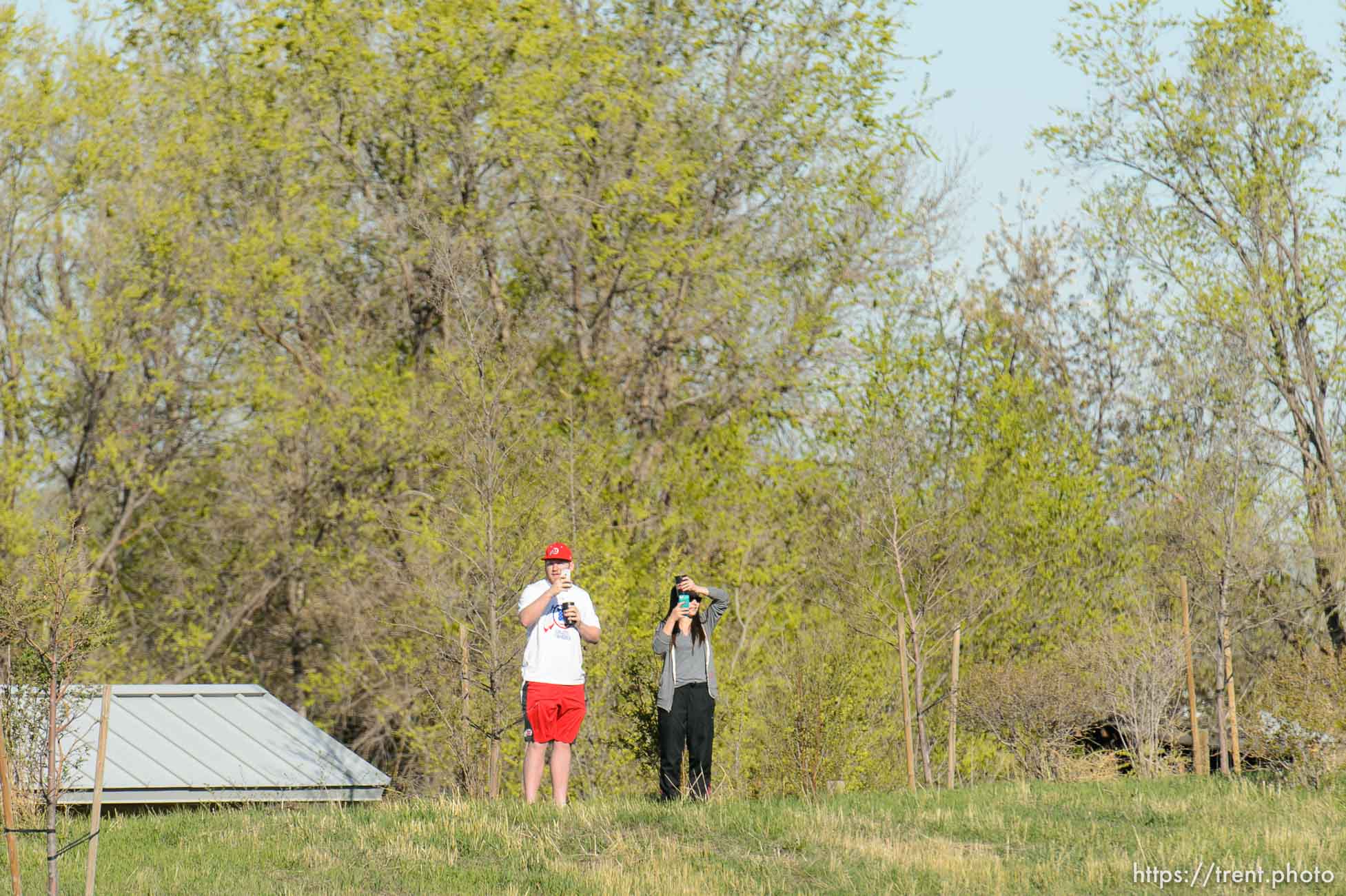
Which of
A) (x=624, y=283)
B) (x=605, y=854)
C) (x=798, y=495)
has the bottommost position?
(x=605, y=854)

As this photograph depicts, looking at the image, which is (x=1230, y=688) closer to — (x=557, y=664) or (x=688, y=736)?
(x=688, y=736)

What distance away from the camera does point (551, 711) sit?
920 cm

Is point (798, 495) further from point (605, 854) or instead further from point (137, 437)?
point (605, 854)

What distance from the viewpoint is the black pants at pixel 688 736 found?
9797 mm

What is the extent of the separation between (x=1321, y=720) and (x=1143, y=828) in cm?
404

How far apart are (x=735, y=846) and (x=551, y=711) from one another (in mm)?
1692

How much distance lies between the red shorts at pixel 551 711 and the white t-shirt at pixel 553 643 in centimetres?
5

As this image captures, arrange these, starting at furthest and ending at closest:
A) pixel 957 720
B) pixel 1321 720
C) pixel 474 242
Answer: pixel 474 242 → pixel 957 720 → pixel 1321 720

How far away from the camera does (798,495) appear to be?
76.3 ft

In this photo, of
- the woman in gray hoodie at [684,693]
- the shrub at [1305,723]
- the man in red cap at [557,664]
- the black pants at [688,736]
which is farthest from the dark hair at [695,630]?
the shrub at [1305,723]

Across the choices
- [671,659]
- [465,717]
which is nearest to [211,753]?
[465,717]

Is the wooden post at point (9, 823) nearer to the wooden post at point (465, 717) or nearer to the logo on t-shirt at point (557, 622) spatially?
the logo on t-shirt at point (557, 622)

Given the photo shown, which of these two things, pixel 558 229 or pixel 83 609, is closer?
pixel 83 609

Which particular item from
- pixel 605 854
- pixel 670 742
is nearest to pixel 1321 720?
pixel 670 742
